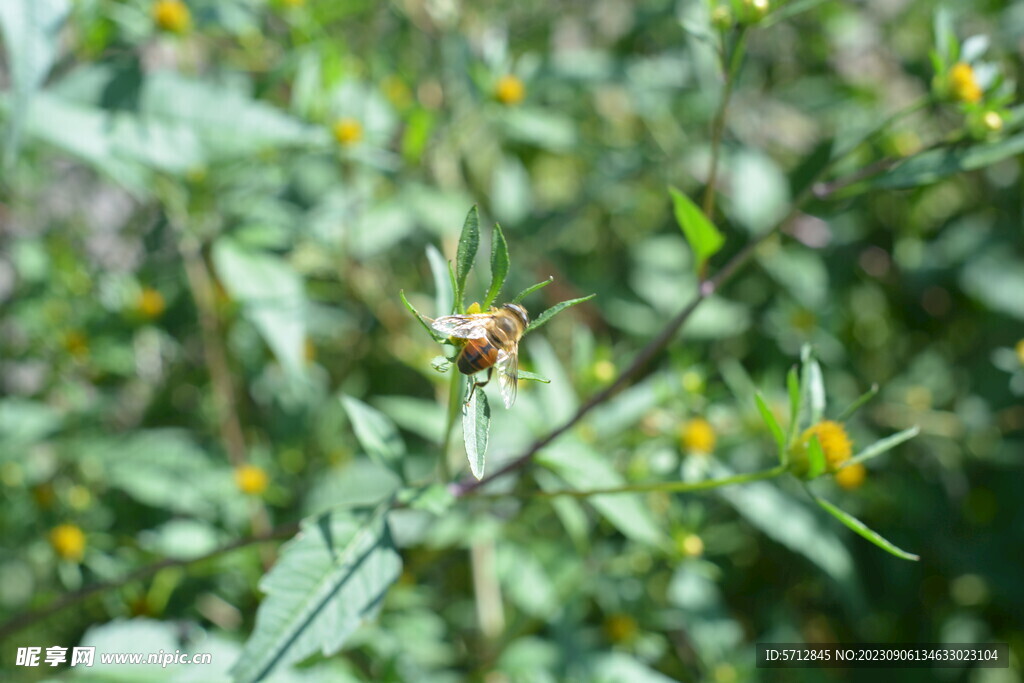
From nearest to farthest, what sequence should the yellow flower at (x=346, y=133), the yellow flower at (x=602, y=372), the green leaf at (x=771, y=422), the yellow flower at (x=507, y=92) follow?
the green leaf at (x=771, y=422) < the yellow flower at (x=602, y=372) < the yellow flower at (x=346, y=133) < the yellow flower at (x=507, y=92)

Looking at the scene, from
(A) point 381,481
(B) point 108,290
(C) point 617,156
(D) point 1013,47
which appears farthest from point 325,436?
(D) point 1013,47

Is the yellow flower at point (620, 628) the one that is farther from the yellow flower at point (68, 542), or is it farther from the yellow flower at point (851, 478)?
the yellow flower at point (68, 542)

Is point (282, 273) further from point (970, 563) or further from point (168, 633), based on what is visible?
point (970, 563)

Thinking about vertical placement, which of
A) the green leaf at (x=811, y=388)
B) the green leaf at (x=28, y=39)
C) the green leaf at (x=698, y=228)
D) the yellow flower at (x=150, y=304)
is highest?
the green leaf at (x=28, y=39)

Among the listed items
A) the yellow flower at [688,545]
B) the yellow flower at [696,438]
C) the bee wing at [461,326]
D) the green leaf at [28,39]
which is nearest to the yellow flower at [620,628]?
the yellow flower at [688,545]

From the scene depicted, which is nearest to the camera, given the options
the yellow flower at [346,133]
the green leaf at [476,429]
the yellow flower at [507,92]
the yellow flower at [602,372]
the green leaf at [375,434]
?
the green leaf at [476,429]

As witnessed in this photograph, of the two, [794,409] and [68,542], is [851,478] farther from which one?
[68,542]
